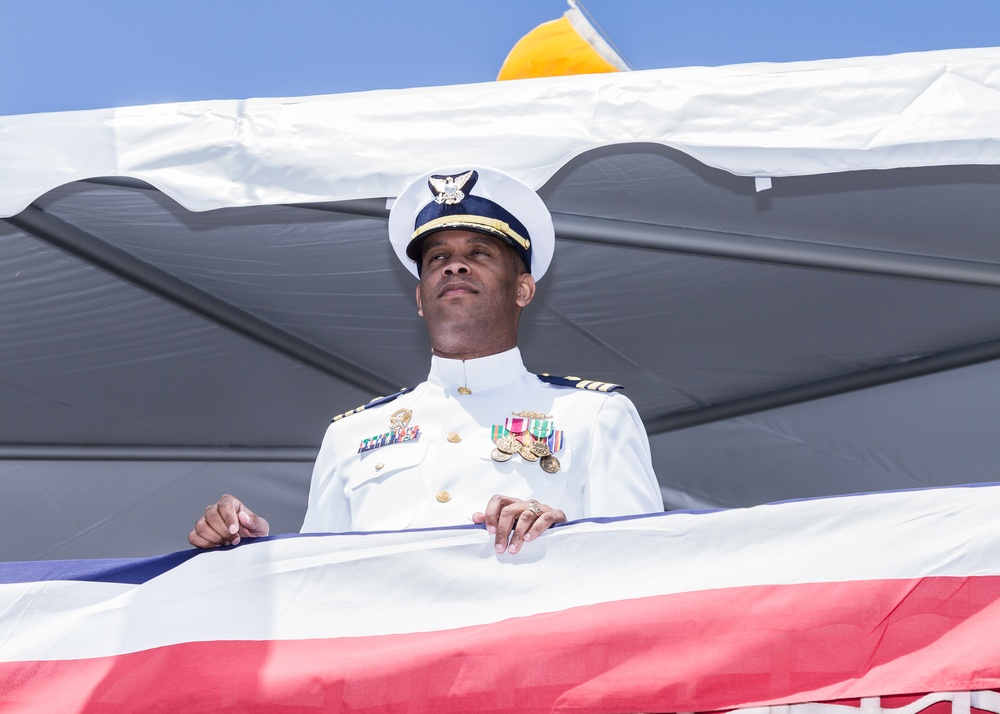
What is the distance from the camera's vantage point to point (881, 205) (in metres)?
3.16

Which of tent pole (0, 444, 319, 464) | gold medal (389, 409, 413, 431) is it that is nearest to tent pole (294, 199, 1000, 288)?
gold medal (389, 409, 413, 431)

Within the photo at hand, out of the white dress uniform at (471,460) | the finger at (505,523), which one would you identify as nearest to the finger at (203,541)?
the white dress uniform at (471,460)

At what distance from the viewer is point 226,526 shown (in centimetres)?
194

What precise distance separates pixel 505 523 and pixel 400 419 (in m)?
0.76

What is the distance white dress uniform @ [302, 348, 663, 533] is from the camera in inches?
89.0

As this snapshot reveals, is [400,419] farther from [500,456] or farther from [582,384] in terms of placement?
[582,384]

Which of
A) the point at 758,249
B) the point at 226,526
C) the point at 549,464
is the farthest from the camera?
the point at 758,249

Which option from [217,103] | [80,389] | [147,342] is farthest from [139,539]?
[217,103]

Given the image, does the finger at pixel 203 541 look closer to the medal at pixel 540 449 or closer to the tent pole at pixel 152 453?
the medal at pixel 540 449

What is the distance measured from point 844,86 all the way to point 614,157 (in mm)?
704

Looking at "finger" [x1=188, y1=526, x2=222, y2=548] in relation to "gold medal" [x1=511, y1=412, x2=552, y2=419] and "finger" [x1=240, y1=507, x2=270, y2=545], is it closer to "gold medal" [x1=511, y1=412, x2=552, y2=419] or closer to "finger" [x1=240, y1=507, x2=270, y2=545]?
"finger" [x1=240, y1=507, x2=270, y2=545]

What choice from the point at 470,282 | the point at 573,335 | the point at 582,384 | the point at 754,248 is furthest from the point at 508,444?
the point at 573,335

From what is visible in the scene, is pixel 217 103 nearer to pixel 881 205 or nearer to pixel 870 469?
pixel 881 205

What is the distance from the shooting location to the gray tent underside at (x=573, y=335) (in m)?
3.16
